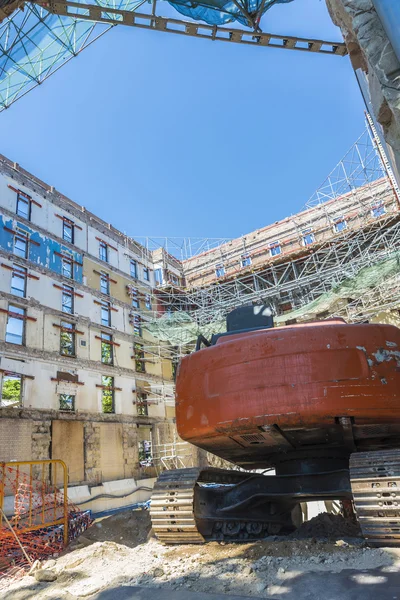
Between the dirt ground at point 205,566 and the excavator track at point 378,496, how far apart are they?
0.59 feet

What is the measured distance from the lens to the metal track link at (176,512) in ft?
19.1

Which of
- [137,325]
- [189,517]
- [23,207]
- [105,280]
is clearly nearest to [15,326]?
[23,207]

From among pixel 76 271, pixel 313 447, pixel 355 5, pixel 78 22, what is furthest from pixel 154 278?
pixel 355 5

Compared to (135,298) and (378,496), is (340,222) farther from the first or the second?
(378,496)

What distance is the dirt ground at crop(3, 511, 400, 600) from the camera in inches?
156

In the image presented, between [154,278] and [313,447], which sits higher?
[154,278]

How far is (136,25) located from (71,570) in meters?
9.88

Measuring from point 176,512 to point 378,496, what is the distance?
292cm

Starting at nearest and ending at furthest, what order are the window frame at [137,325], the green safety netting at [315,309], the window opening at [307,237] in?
1. the green safety netting at [315,309]
2. the window opening at [307,237]
3. the window frame at [137,325]

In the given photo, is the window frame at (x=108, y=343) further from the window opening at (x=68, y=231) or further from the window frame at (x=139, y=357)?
the window opening at (x=68, y=231)

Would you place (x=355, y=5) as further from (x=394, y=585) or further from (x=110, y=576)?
(x=110, y=576)

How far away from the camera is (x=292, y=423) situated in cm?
501

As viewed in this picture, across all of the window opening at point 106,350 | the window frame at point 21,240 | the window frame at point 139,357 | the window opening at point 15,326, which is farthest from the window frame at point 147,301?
the window opening at point 15,326

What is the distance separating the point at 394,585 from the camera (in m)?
3.37
